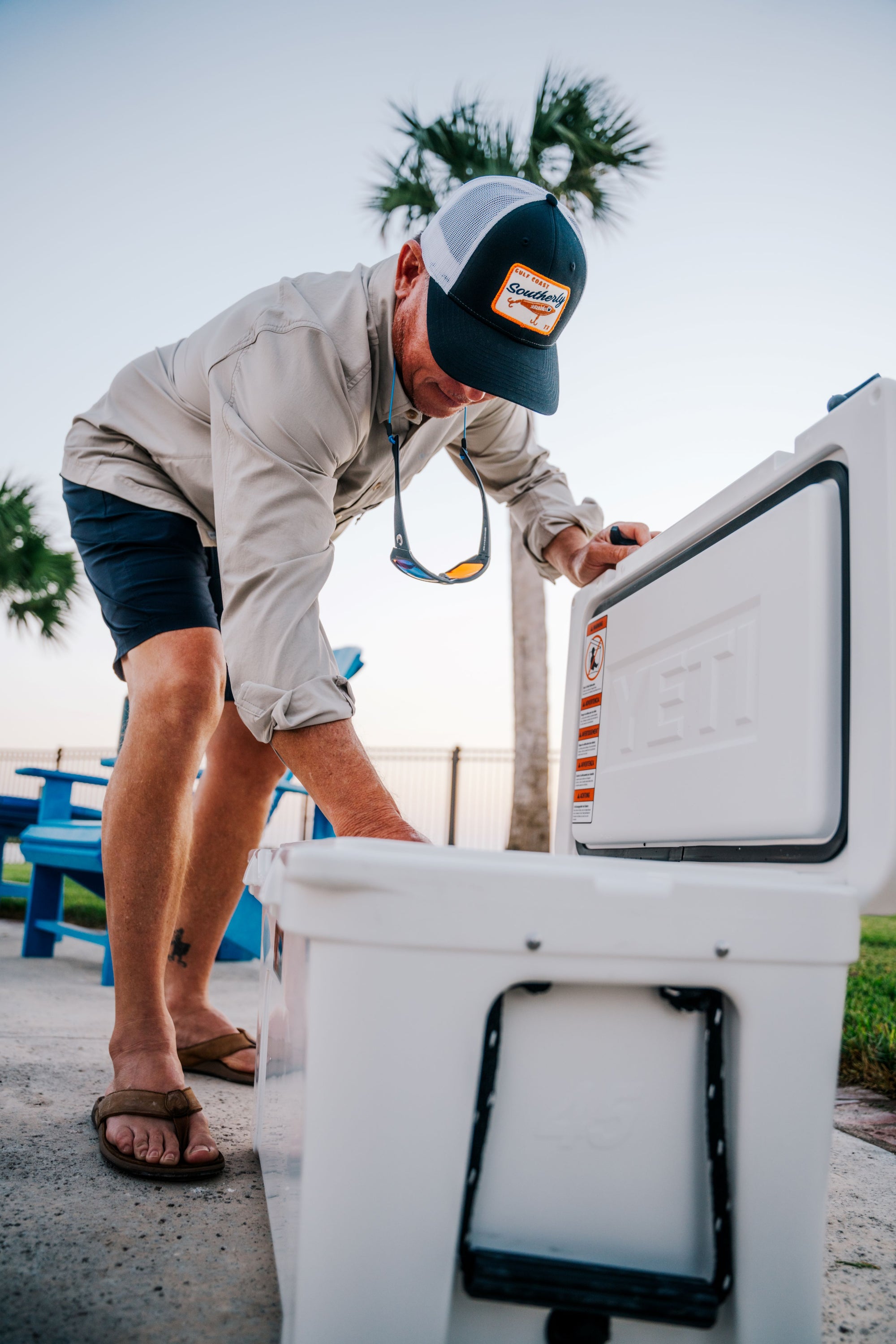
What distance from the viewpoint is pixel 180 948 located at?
1.56 metres

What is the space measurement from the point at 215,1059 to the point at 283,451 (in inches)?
46.5

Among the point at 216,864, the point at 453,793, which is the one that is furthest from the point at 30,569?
the point at 216,864

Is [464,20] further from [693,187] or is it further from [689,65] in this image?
[693,187]

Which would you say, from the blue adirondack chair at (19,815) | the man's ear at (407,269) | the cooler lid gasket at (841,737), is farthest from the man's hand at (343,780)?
the blue adirondack chair at (19,815)

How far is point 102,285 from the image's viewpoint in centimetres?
762

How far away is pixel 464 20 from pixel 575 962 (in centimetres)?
1092

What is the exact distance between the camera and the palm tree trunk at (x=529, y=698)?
727 cm

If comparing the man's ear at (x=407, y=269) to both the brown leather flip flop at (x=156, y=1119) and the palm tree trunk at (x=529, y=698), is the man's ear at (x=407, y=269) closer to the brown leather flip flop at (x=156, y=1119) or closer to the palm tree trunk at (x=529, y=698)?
the brown leather flip flop at (x=156, y=1119)

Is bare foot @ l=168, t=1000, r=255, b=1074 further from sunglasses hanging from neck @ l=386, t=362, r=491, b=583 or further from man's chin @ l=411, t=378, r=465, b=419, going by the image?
man's chin @ l=411, t=378, r=465, b=419

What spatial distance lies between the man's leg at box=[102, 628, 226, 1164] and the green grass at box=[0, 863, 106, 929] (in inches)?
125

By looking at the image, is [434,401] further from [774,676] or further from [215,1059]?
[215,1059]

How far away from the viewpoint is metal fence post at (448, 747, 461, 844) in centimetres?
1159

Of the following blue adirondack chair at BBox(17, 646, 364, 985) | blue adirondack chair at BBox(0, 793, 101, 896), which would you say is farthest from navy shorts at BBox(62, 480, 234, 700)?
blue adirondack chair at BBox(0, 793, 101, 896)

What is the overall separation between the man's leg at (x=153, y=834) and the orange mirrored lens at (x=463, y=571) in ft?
1.44
